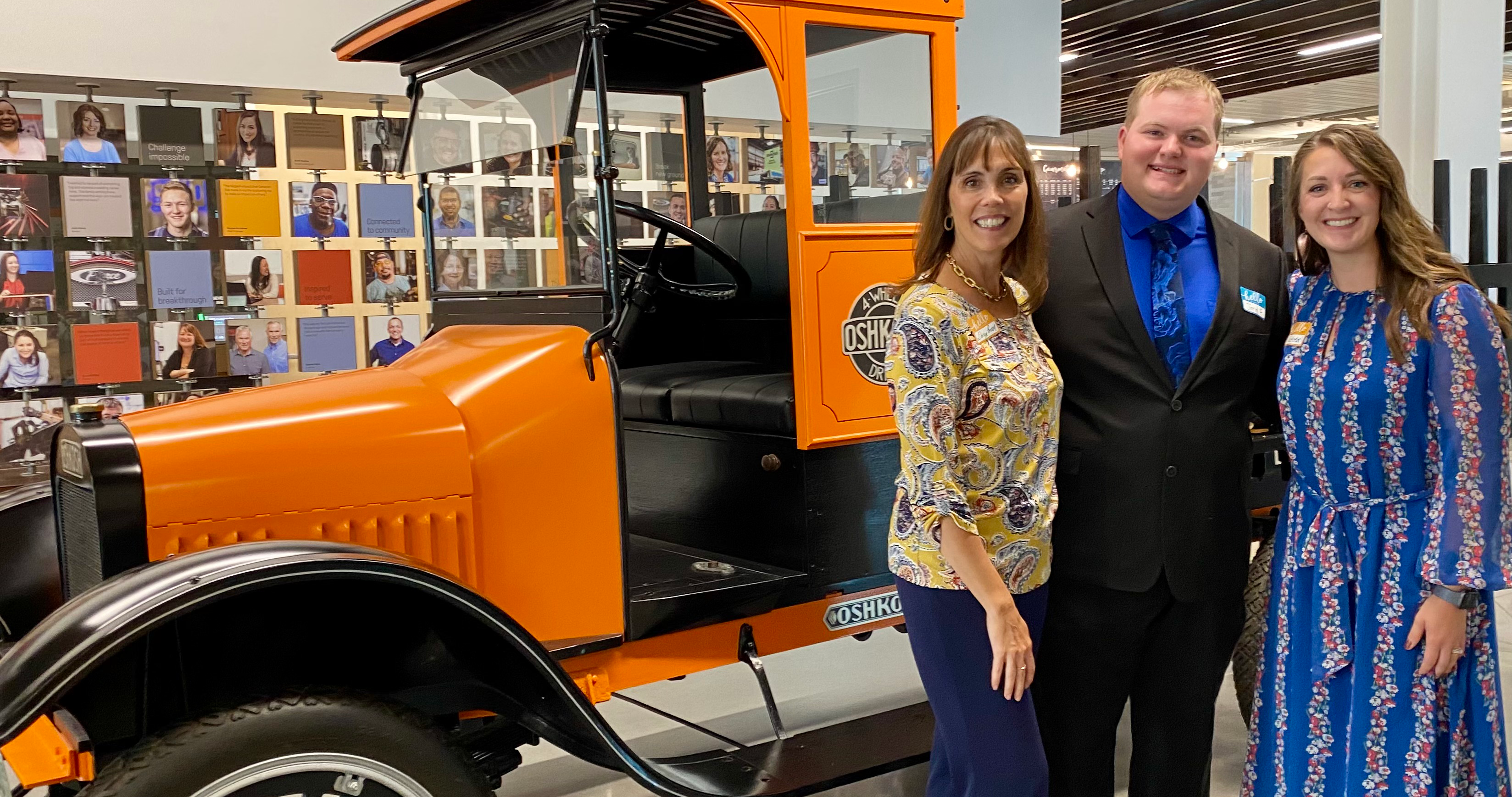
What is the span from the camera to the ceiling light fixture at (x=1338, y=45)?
11641 mm

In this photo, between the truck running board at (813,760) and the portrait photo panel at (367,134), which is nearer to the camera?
the truck running board at (813,760)

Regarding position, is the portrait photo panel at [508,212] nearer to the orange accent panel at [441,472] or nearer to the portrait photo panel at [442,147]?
the portrait photo panel at [442,147]

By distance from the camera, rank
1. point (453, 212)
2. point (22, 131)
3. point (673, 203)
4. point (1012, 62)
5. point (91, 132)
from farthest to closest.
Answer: point (1012, 62) < point (91, 132) < point (22, 131) < point (673, 203) < point (453, 212)

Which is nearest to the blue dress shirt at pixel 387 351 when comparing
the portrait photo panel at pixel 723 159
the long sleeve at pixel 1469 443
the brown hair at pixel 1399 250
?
the portrait photo panel at pixel 723 159

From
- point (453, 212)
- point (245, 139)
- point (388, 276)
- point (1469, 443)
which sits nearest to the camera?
point (1469, 443)

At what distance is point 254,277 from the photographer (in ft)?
16.9

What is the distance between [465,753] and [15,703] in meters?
0.75

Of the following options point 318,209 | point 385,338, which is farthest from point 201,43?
point 385,338

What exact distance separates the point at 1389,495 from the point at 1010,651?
29.6 inches

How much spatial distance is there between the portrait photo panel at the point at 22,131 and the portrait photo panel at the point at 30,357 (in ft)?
2.22

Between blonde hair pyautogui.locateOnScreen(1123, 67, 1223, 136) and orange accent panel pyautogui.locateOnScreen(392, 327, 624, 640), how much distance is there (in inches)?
49.9

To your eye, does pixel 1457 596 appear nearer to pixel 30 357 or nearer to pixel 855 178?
pixel 855 178

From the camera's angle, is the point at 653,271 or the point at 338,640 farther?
the point at 653,271

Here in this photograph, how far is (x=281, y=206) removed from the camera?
5.21m
